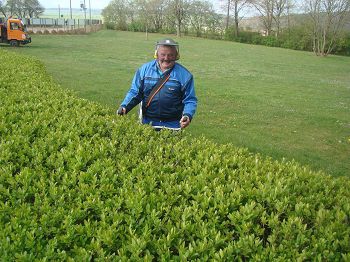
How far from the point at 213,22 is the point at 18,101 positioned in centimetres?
7035

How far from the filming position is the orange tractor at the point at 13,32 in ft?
95.1

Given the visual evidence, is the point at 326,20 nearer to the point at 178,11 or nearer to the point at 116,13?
the point at 178,11

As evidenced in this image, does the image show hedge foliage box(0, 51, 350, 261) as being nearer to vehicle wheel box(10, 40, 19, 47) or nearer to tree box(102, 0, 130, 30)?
vehicle wheel box(10, 40, 19, 47)

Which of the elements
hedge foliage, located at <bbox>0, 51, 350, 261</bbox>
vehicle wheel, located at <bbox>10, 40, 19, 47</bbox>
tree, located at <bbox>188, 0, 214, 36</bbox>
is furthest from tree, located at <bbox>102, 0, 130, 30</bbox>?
hedge foliage, located at <bbox>0, 51, 350, 261</bbox>

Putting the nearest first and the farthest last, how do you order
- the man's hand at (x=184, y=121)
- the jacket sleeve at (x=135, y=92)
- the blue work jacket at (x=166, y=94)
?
the man's hand at (x=184, y=121), the blue work jacket at (x=166, y=94), the jacket sleeve at (x=135, y=92)

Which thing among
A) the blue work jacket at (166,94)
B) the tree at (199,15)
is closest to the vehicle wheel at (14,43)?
the blue work jacket at (166,94)

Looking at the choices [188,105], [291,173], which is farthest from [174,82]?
[291,173]

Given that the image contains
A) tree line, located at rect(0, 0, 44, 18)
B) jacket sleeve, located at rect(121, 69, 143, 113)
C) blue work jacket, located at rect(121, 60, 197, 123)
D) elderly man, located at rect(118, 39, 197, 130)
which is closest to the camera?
elderly man, located at rect(118, 39, 197, 130)

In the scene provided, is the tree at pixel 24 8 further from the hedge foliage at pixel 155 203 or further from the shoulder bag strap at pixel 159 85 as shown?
the hedge foliage at pixel 155 203

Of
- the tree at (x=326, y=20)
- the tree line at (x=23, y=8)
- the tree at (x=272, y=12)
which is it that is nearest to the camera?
the tree at (x=326, y=20)

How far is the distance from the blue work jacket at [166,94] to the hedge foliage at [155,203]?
1.05m

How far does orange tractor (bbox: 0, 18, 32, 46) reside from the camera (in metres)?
29.0

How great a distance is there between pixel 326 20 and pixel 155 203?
44.5 meters

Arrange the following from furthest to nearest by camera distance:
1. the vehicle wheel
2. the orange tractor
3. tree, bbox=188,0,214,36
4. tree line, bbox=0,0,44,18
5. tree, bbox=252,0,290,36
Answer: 1. tree line, bbox=0,0,44,18
2. tree, bbox=188,0,214,36
3. tree, bbox=252,0,290,36
4. the vehicle wheel
5. the orange tractor
